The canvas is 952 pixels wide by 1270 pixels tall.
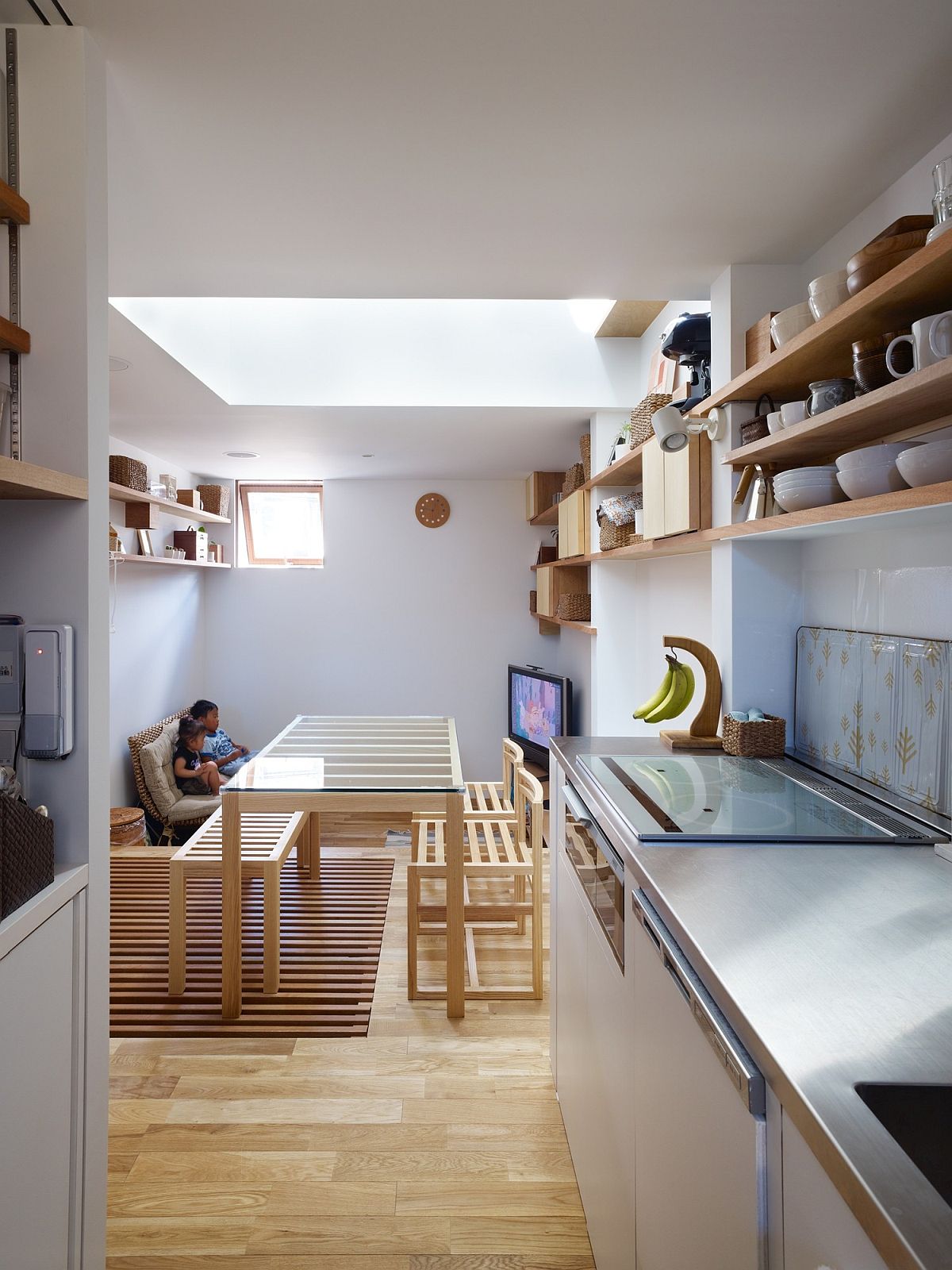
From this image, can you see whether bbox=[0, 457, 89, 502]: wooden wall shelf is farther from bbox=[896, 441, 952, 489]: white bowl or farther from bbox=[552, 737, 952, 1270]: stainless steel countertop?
bbox=[896, 441, 952, 489]: white bowl

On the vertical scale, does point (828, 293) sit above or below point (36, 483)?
above

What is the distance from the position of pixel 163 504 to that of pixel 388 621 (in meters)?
2.17

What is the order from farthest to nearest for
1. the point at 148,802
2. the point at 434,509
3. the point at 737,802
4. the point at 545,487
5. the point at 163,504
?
the point at 434,509 → the point at 545,487 → the point at 148,802 → the point at 163,504 → the point at 737,802

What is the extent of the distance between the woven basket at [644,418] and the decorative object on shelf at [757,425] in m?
0.61

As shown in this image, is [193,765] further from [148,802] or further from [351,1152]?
[351,1152]

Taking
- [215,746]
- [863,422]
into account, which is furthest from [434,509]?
[863,422]

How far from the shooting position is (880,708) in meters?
1.80

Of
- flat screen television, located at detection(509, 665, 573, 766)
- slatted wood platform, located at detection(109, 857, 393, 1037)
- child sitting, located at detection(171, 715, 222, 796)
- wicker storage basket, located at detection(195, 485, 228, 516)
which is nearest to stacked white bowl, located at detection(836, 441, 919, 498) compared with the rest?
slatted wood platform, located at detection(109, 857, 393, 1037)

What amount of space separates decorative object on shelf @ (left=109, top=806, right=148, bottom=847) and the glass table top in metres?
1.47

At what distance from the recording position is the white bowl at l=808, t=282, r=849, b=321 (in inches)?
63.6

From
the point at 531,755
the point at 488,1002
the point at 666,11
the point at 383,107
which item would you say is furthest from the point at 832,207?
the point at 531,755

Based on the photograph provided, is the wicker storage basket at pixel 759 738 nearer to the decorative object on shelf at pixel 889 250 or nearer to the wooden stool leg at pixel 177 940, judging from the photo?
the decorative object on shelf at pixel 889 250

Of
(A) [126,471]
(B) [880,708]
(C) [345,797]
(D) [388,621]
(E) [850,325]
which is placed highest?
(A) [126,471]

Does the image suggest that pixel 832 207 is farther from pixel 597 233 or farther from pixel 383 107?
pixel 383 107
